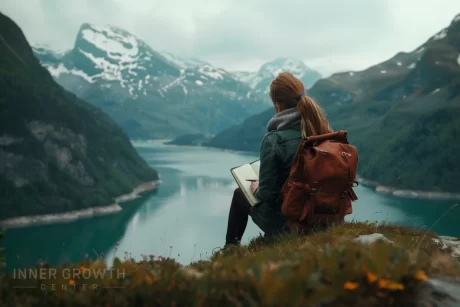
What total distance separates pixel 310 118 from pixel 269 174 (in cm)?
103

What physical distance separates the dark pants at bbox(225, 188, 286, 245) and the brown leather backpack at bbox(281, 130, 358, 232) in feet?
1.27

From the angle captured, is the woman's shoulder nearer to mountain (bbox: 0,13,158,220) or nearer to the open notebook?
the open notebook

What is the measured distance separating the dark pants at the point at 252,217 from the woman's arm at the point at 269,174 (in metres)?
0.25

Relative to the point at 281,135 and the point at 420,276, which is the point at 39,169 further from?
the point at 420,276

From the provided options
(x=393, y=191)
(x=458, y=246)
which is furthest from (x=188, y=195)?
(x=458, y=246)

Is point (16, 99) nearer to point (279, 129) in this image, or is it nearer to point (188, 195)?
point (188, 195)

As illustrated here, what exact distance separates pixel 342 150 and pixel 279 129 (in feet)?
3.59

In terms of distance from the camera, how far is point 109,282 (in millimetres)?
4074

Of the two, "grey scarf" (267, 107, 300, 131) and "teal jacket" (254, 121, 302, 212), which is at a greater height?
"grey scarf" (267, 107, 300, 131)

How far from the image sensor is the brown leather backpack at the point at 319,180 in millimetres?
6289

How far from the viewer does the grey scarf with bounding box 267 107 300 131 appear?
7125 millimetres

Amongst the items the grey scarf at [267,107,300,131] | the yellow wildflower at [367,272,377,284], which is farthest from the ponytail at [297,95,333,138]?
the yellow wildflower at [367,272,377,284]

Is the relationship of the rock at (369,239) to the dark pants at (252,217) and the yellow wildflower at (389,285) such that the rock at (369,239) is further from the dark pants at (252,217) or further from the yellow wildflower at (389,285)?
the dark pants at (252,217)

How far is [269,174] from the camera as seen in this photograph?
682cm
